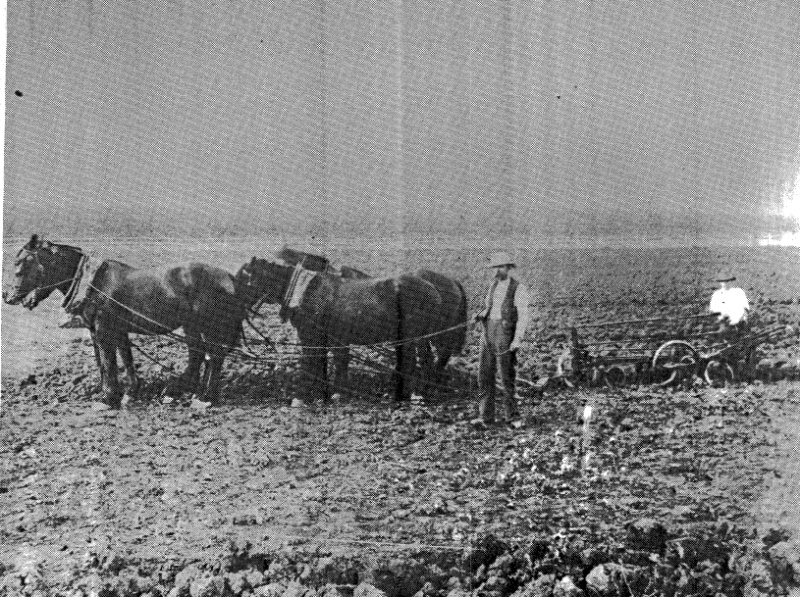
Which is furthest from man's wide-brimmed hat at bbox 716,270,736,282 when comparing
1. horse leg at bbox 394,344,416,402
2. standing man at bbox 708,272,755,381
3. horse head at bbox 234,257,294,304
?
horse head at bbox 234,257,294,304

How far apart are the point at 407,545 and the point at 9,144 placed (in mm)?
4006

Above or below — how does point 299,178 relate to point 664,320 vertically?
above

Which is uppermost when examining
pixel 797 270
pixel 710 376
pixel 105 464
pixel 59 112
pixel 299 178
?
pixel 59 112

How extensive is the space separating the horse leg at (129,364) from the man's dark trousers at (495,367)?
96.1 inches

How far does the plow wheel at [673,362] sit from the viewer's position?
553cm

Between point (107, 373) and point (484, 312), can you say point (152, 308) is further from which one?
point (484, 312)

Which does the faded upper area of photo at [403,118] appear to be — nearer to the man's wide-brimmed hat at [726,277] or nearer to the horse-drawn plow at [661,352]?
the man's wide-brimmed hat at [726,277]

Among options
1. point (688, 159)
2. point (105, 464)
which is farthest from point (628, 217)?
point (105, 464)

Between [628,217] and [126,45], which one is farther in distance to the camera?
[126,45]

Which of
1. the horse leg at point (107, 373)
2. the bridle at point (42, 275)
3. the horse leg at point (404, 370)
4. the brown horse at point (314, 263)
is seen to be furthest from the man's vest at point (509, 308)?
the bridle at point (42, 275)

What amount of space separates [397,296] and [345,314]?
1.25 feet

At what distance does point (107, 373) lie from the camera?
235 inches

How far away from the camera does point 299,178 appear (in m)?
5.86

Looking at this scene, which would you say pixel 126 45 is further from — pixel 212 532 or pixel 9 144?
pixel 212 532
